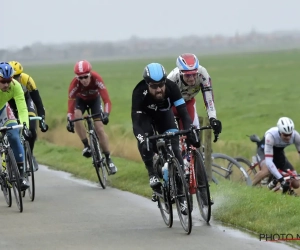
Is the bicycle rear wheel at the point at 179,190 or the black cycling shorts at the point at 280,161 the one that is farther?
the black cycling shorts at the point at 280,161

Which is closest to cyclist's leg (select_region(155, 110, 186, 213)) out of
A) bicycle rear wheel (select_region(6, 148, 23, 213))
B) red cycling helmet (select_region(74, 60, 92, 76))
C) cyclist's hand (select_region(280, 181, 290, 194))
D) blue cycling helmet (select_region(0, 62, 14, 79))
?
bicycle rear wheel (select_region(6, 148, 23, 213))

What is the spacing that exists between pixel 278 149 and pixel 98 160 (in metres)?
3.31

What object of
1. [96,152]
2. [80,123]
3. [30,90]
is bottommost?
[96,152]

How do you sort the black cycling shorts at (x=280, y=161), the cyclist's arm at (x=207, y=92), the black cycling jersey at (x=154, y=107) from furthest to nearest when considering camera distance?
the black cycling shorts at (x=280, y=161) < the cyclist's arm at (x=207, y=92) < the black cycling jersey at (x=154, y=107)

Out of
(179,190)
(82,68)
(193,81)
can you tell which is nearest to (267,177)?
(82,68)

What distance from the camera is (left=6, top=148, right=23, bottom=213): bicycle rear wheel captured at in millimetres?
11656

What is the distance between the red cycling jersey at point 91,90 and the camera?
590 inches

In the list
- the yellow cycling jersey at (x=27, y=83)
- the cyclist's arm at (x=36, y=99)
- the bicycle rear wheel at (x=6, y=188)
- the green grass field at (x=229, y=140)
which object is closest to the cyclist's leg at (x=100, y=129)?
the green grass field at (x=229, y=140)

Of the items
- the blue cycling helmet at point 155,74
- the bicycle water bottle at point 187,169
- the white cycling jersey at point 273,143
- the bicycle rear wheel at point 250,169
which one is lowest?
the bicycle rear wheel at point 250,169

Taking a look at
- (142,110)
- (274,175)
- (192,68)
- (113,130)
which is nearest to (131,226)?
(142,110)

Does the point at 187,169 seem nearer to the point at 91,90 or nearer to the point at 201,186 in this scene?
the point at 201,186

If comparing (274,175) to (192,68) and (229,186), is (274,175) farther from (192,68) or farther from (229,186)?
(192,68)

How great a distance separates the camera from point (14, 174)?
11758mm

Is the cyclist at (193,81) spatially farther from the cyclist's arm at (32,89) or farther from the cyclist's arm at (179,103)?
the cyclist's arm at (32,89)
